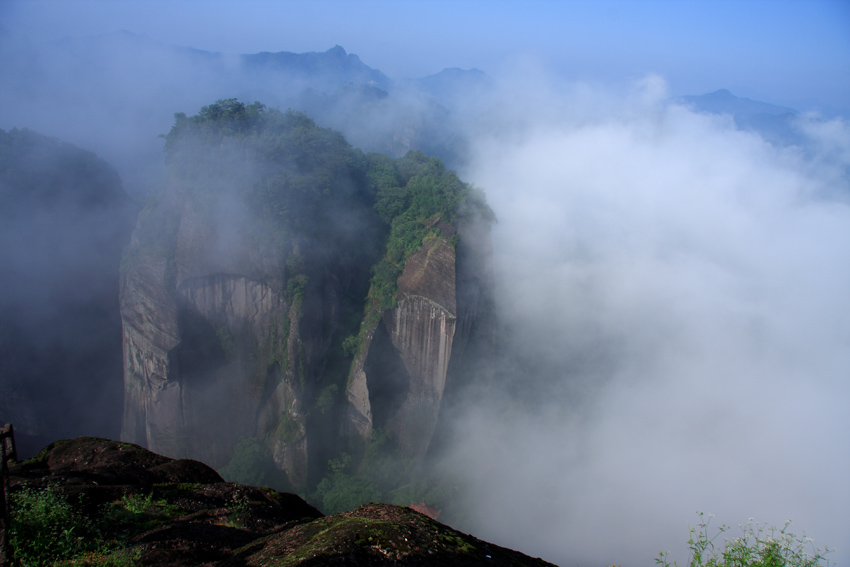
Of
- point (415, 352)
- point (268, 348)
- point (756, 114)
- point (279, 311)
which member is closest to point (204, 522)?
point (279, 311)

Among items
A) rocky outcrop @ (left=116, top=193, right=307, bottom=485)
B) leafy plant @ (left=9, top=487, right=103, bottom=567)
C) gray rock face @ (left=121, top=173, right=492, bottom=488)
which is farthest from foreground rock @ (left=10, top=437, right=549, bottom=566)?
gray rock face @ (left=121, top=173, right=492, bottom=488)

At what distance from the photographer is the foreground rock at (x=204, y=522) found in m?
4.76

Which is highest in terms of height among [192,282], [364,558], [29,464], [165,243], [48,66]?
[48,66]

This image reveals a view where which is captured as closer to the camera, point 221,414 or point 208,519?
point 208,519

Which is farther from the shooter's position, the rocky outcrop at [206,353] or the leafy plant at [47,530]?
the rocky outcrop at [206,353]

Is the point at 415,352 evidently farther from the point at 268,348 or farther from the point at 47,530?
the point at 47,530

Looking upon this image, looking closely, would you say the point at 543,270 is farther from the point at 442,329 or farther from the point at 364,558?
the point at 364,558

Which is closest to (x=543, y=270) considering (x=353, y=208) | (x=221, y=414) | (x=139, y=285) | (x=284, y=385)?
(x=353, y=208)

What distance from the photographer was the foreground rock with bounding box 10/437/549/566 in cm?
476

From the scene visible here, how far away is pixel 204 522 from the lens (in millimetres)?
6453

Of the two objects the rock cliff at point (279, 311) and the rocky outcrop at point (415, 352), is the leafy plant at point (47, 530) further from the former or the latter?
the rocky outcrop at point (415, 352)

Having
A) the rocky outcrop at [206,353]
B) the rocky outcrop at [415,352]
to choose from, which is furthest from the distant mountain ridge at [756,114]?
the rocky outcrop at [206,353]

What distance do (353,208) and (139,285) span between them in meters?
11.3

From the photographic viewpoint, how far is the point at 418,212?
25.8 m
